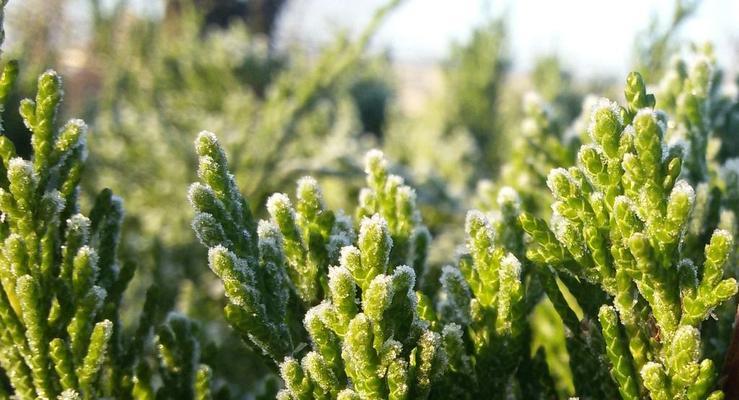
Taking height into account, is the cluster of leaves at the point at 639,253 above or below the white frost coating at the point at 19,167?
below

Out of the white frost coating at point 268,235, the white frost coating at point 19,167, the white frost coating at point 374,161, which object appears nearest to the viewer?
the white frost coating at point 19,167

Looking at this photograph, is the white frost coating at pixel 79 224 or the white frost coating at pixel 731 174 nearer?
the white frost coating at pixel 79 224

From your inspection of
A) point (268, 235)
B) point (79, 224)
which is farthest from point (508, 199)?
point (79, 224)

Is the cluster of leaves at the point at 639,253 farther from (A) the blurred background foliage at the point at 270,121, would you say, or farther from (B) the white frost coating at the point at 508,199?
(A) the blurred background foliage at the point at 270,121

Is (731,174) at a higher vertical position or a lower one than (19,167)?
higher

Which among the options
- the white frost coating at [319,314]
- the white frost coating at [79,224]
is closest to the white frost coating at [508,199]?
the white frost coating at [319,314]

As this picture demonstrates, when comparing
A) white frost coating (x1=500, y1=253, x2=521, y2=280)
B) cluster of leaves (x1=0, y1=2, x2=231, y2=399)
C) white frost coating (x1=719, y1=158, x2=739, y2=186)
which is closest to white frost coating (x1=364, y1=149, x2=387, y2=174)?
white frost coating (x1=500, y1=253, x2=521, y2=280)

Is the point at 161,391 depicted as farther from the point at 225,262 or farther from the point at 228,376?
the point at 228,376

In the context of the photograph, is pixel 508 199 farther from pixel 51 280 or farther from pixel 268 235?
pixel 51 280

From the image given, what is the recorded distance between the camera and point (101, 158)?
18.1ft

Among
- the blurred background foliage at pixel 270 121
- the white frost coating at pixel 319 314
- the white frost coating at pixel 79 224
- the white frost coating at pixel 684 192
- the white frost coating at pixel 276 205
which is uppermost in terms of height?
the blurred background foliage at pixel 270 121

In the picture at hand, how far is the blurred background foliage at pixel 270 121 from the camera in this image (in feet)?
8.76

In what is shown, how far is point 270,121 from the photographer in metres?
4.59

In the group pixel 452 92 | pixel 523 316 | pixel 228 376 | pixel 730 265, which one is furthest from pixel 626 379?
pixel 452 92
